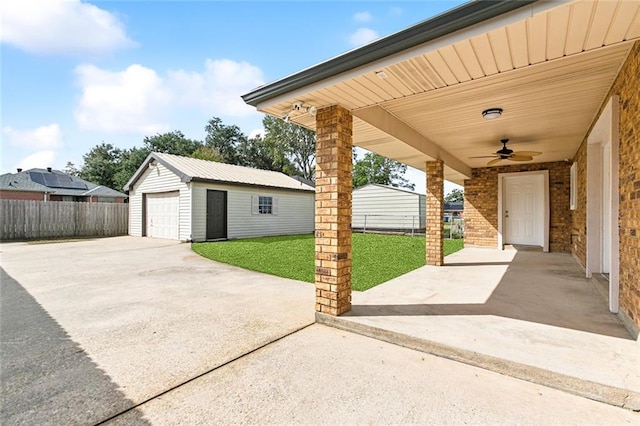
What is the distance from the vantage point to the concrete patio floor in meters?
2.16

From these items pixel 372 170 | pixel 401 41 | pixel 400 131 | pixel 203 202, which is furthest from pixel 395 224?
pixel 372 170

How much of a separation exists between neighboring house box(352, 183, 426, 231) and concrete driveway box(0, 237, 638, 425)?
14.4m

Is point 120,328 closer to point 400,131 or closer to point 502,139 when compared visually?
point 400,131

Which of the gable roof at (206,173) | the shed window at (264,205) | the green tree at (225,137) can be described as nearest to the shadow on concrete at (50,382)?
the gable roof at (206,173)

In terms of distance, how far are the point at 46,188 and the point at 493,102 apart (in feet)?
89.1

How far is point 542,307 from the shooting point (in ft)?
12.0

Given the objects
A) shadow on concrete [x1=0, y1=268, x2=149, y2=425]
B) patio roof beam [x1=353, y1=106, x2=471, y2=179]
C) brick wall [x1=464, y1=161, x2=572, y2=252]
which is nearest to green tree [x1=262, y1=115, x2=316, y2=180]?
brick wall [x1=464, y1=161, x2=572, y2=252]

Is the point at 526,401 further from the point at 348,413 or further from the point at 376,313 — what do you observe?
the point at 376,313

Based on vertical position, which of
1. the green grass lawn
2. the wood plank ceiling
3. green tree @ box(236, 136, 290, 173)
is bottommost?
the green grass lawn

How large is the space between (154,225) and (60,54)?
24.8ft

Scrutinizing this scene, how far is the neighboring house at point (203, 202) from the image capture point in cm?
1141

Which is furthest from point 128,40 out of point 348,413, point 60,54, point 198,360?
point 348,413

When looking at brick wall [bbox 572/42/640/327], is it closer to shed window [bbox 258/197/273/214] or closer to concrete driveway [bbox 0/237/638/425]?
concrete driveway [bbox 0/237/638/425]

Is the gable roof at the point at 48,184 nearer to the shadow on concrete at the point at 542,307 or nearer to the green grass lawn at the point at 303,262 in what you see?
the green grass lawn at the point at 303,262
